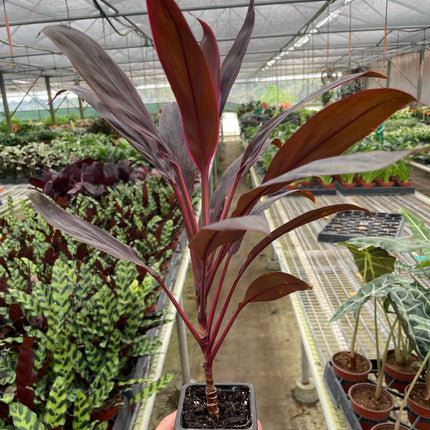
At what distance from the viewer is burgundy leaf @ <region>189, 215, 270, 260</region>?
1.37ft

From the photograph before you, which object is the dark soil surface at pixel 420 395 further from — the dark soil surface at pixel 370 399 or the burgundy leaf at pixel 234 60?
the burgundy leaf at pixel 234 60

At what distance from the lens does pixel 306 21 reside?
26.6 feet

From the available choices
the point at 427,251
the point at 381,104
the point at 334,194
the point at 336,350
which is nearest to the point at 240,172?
the point at 381,104

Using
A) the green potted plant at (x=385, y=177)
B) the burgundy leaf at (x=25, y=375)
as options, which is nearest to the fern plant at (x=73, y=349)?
the burgundy leaf at (x=25, y=375)

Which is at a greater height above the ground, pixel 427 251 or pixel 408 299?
pixel 427 251

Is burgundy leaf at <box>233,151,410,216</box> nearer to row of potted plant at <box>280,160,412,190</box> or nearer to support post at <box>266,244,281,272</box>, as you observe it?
row of potted plant at <box>280,160,412,190</box>

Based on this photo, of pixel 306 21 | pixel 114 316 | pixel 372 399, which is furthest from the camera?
pixel 306 21

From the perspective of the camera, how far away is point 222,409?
84 centimetres

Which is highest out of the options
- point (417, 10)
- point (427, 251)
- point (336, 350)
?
point (417, 10)

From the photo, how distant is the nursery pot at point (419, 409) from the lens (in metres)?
1.02

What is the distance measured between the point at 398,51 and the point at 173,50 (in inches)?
760

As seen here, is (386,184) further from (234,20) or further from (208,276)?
(234,20)

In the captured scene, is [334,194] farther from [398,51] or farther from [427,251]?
[398,51]

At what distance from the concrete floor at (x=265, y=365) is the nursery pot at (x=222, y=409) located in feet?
4.95
